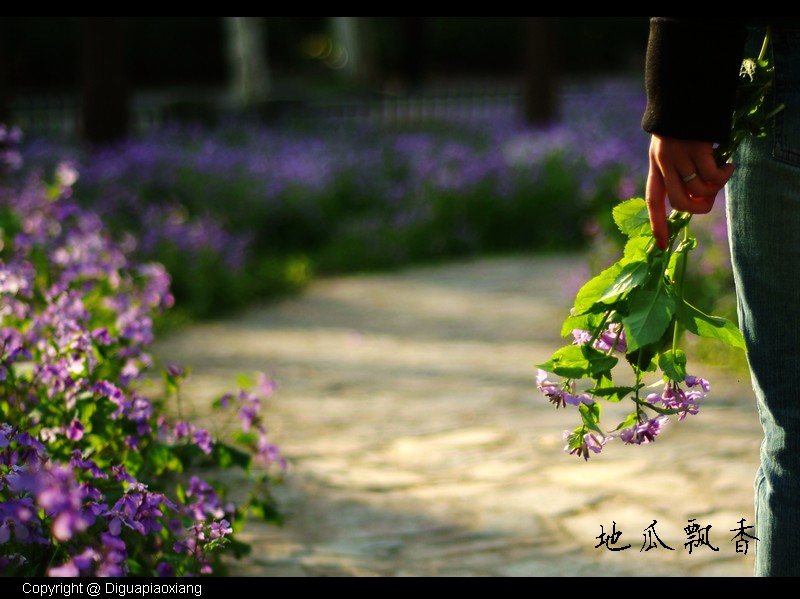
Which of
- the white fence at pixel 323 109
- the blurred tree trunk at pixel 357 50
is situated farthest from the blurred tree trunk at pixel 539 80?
the blurred tree trunk at pixel 357 50

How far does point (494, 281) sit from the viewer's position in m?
9.24

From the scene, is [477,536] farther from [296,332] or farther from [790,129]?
[296,332]

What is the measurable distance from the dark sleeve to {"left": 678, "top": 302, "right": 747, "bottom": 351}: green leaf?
309 mm

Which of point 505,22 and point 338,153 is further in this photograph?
point 505,22

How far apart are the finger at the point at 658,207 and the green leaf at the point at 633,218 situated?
0.19 feet

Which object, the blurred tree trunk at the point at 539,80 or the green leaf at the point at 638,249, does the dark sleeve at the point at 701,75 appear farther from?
the blurred tree trunk at the point at 539,80

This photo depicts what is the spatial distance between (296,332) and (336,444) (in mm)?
2648

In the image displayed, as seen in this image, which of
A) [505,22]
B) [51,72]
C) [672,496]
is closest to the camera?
[672,496]

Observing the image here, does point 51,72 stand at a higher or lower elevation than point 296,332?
higher

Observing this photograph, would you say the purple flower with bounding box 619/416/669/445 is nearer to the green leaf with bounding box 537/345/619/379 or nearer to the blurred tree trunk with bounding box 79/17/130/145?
the green leaf with bounding box 537/345/619/379

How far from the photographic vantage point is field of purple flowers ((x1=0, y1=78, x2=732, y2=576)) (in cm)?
270

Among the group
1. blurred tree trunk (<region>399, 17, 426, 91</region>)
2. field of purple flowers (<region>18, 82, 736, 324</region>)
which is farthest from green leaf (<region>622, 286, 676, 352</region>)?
blurred tree trunk (<region>399, 17, 426, 91</region>)
